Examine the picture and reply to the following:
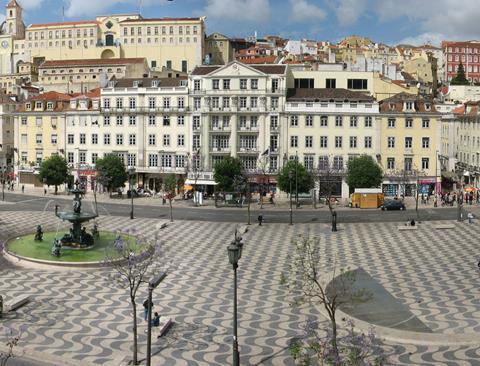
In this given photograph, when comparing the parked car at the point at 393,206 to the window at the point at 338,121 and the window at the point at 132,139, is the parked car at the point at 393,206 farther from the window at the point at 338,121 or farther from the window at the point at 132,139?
the window at the point at 132,139

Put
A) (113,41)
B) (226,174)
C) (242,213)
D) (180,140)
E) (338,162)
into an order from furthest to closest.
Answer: (113,41)
(180,140)
(338,162)
(226,174)
(242,213)

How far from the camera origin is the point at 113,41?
150375 millimetres

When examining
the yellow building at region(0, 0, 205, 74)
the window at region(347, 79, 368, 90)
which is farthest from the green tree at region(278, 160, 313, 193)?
the yellow building at region(0, 0, 205, 74)

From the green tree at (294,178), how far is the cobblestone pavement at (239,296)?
17.6 m

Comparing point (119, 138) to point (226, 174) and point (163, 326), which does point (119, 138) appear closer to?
point (226, 174)

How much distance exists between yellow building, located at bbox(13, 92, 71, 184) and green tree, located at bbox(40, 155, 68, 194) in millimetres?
7544

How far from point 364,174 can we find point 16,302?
156ft

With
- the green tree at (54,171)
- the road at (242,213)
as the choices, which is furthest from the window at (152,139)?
the road at (242,213)

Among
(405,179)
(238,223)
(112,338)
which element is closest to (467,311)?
(112,338)

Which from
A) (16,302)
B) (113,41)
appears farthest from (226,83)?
(113,41)

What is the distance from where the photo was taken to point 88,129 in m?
84.5

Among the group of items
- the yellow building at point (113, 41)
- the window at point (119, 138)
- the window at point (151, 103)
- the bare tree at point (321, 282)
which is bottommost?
the bare tree at point (321, 282)

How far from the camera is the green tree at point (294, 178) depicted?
226 ft

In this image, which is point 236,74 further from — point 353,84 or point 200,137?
point 353,84
